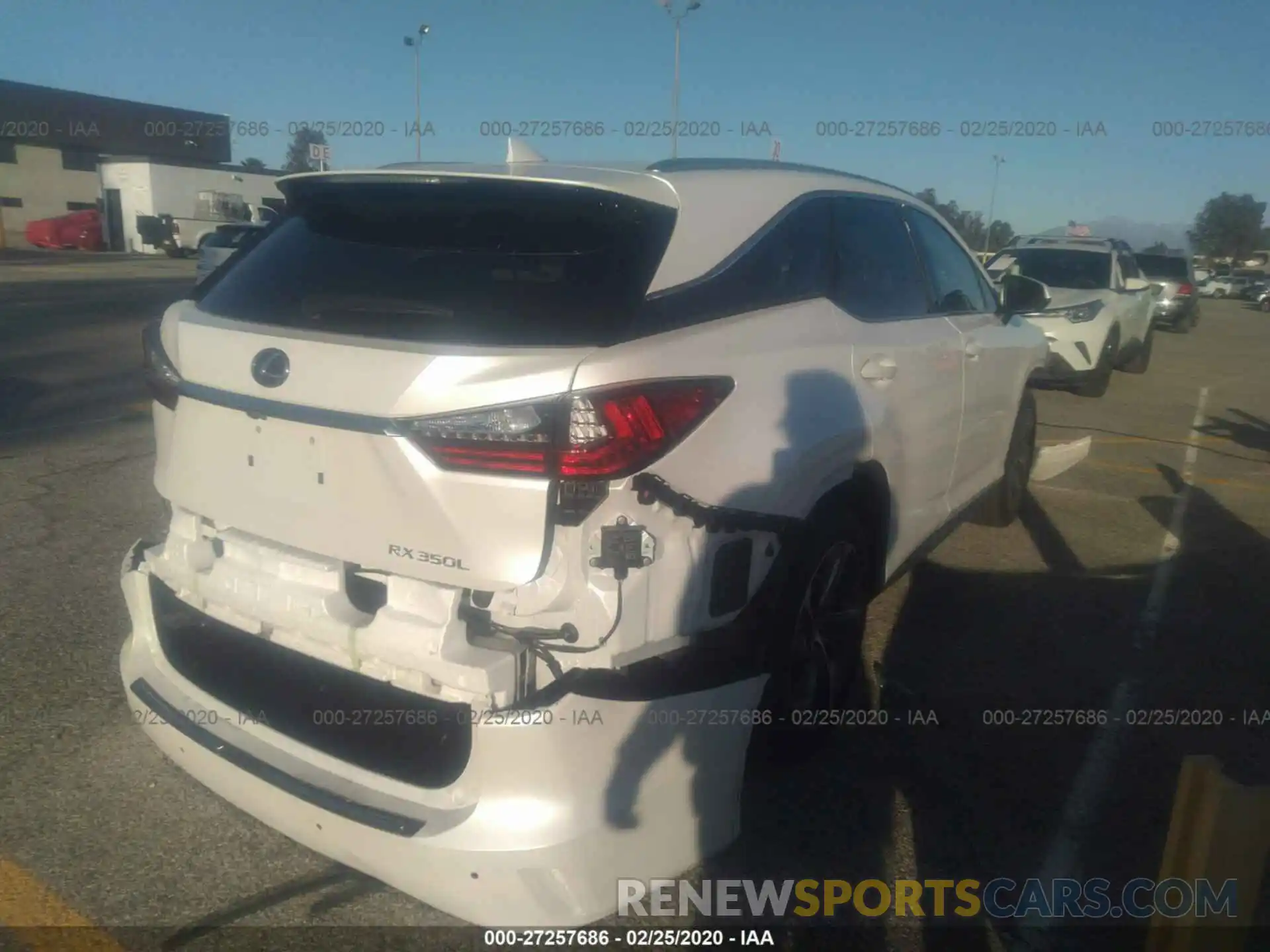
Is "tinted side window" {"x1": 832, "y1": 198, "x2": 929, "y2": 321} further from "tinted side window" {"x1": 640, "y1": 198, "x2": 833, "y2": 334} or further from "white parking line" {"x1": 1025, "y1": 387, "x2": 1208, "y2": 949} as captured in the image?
"white parking line" {"x1": 1025, "y1": 387, "x2": 1208, "y2": 949}

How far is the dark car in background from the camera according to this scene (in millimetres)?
22609

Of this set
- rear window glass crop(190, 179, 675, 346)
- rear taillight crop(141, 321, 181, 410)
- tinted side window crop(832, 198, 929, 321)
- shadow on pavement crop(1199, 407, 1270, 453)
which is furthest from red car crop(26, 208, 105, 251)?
rear window glass crop(190, 179, 675, 346)

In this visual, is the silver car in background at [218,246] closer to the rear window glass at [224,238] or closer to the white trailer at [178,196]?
the rear window glass at [224,238]

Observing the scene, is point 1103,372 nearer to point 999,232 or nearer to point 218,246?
point 218,246

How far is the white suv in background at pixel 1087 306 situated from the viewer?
11.5m

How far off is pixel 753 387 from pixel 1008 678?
2243mm

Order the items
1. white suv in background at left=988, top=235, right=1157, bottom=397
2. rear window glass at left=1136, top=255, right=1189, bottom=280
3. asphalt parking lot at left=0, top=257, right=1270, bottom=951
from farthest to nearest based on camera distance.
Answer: rear window glass at left=1136, top=255, right=1189, bottom=280 → white suv in background at left=988, top=235, right=1157, bottom=397 → asphalt parking lot at left=0, top=257, right=1270, bottom=951

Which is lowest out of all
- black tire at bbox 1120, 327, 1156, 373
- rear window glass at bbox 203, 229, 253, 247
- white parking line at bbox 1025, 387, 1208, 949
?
white parking line at bbox 1025, 387, 1208, 949

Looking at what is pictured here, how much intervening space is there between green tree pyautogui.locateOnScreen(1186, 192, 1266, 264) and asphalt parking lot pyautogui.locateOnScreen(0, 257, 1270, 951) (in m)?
84.2

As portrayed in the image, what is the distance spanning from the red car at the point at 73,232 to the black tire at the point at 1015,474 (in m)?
43.3

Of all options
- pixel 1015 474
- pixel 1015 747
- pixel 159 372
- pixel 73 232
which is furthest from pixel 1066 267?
pixel 73 232

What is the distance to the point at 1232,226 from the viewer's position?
3061 inches

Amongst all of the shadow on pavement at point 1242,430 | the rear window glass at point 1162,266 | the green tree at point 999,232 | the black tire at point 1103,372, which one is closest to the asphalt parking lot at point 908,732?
the shadow on pavement at point 1242,430

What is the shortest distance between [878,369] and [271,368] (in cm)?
190
